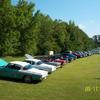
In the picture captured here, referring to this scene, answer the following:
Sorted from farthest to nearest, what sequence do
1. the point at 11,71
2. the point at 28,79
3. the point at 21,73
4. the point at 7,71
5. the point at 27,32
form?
the point at 27,32
the point at 7,71
the point at 11,71
the point at 21,73
the point at 28,79

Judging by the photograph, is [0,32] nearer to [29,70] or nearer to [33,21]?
[33,21]

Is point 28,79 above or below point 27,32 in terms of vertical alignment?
below

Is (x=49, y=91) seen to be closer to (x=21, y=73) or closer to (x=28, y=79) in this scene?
(x=28, y=79)

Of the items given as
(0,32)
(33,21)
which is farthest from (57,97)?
(33,21)

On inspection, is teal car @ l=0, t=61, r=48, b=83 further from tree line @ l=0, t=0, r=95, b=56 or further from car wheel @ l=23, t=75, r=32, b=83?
tree line @ l=0, t=0, r=95, b=56

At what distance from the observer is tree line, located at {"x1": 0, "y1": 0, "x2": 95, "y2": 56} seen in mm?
46875

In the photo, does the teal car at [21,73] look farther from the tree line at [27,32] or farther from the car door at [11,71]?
the tree line at [27,32]

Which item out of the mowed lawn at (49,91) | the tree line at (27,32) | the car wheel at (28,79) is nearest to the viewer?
the mowed lawn at (49,91)

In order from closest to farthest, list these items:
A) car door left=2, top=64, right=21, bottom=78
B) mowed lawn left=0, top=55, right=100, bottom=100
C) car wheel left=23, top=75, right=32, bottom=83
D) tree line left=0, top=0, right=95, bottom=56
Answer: mowed lawn left=0, top=55, right=100, bottom=100 → car wheel left=23, top=75, right=32, bottom=83 → car door left=2, top=64, right=21, bottom=78 → tree line left=0, top=0, right=95, bottom=56

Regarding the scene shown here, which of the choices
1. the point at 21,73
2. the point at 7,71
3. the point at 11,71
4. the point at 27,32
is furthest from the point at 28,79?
the point at 27,32

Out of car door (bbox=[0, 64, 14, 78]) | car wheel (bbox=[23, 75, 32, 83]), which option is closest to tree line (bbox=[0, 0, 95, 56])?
car door (bbox=[0, 64, 14, 78])

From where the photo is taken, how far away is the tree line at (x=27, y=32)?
46.9 m

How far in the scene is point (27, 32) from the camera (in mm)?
57781

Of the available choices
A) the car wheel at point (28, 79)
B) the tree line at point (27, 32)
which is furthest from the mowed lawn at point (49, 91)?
the tree line at point (27, 32)
